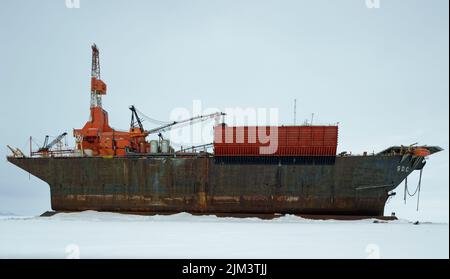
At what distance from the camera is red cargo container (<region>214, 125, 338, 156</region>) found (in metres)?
22.0

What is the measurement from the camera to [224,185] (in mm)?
22875

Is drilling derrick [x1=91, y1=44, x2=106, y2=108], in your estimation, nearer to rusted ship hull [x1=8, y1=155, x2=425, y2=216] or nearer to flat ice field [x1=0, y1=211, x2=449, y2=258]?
rusted ship hull [x1=8, y1=155, x2=425, y2=216]

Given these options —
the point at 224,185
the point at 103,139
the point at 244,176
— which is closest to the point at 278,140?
the point at 244,176

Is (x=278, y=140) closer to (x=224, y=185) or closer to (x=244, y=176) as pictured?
(x=244, y=176)

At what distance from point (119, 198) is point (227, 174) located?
32.9 feet

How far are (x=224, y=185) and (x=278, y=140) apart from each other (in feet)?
19.9

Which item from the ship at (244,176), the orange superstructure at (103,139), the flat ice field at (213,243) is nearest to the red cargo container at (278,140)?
the ship at (244,176)

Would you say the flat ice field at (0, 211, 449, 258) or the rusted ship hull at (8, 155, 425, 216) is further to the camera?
the rusted ship hull at (8, 155, 425, 216)

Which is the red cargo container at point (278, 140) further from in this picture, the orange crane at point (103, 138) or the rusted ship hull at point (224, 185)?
the orange crane at point (103, 138)

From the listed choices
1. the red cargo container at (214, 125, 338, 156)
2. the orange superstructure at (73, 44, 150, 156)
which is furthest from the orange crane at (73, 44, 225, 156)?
the red cargo container at (214, 125, 338, 156)

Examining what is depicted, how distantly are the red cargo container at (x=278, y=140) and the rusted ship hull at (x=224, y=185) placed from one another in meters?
1.17

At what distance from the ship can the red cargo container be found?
0.08 m

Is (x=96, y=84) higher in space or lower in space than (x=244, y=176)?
higher

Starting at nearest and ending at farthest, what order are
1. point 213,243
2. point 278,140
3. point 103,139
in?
point 213,243
point 278,140
point 103,139
